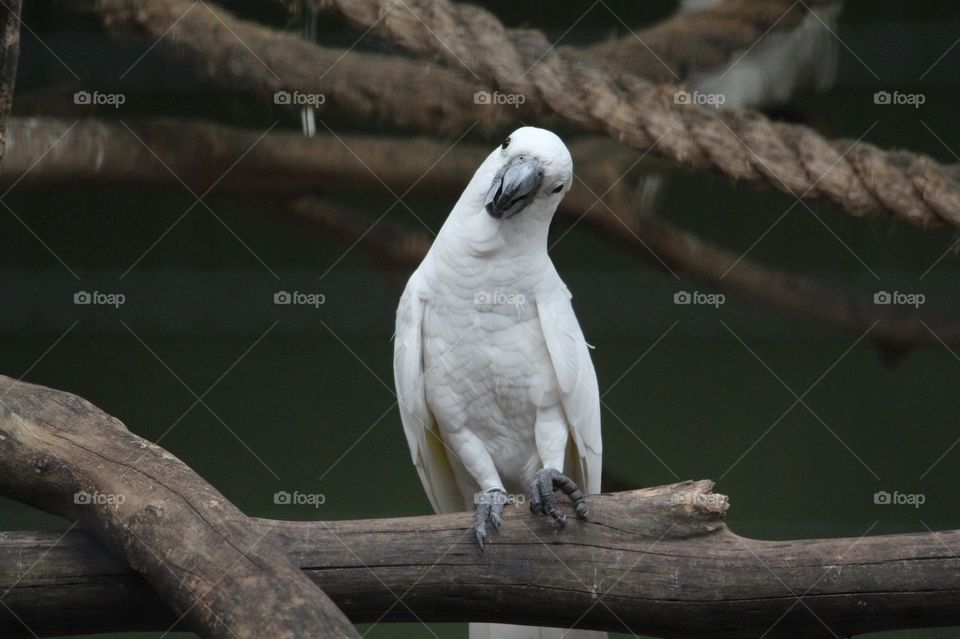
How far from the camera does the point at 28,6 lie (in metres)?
2.99

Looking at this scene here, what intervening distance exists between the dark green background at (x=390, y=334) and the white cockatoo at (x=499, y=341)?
773 millimetres

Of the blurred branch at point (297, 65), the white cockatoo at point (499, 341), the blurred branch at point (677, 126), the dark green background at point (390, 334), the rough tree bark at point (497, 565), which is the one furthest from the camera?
the dark green background at point (390, 334)

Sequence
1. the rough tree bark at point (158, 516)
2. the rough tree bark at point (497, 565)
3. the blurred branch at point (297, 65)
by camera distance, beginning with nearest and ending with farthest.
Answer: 1. the rough tree bark at point (158, 516)
2. the rough tree bark at point (497, 565)
3. the blurred branch at point (297, 65)

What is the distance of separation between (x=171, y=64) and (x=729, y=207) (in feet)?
5.41

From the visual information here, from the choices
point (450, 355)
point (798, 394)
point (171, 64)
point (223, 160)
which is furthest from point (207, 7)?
point (798, 394)

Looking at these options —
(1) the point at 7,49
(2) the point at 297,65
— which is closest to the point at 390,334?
(2) the point at 297,65

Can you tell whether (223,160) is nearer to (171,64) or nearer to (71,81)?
(171,64)

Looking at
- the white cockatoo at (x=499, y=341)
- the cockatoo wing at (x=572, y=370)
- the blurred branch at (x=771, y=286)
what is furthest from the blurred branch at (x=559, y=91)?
the cockatoo wing at (x=572, y=370)

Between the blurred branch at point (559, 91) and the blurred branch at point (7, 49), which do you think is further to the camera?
the blurred branch at point (559, 91)

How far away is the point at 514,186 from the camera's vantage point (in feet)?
7.16

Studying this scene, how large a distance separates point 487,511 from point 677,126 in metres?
1.17

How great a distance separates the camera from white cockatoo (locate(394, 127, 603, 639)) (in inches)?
90.7

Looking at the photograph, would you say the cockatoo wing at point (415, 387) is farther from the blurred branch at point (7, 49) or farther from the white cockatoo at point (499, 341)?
the blurred branch at point (7, 49)

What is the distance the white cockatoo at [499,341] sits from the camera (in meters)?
2.30
